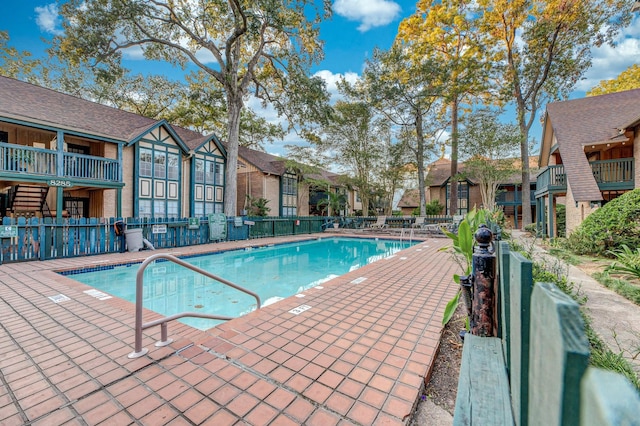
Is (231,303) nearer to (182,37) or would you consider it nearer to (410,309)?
(410,309)

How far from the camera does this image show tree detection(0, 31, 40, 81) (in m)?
18.1

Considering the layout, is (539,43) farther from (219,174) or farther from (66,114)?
(66,114)

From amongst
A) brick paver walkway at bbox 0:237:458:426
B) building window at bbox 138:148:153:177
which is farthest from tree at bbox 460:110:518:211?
building window at bbox 138:148:153:177

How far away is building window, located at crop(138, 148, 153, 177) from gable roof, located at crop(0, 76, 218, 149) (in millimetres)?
995

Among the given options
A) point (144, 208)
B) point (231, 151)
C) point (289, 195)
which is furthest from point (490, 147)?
point (144, 208)

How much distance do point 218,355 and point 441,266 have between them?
5747mm

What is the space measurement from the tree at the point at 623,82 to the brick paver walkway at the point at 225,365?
1207 inches

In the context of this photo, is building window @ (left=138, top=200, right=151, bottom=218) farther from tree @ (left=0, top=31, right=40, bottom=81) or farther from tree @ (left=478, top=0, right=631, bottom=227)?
tree @ (left=478, top=0, right=631, bottom=227)

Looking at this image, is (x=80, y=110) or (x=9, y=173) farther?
(x=80, y=110)

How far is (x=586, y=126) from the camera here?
12.0m

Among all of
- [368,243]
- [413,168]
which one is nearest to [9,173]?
[368,243]

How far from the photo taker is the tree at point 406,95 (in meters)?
18.2

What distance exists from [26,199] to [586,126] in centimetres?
2389

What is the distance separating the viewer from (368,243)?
571 inches
